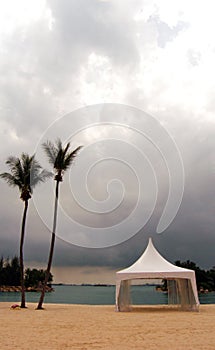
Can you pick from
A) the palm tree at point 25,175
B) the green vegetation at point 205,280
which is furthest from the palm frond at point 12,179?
the green vegetation at point 205,280

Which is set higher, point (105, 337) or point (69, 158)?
point (69, 158)

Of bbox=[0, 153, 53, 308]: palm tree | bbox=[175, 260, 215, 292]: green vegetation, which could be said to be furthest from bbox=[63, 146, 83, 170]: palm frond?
bbox=[175, 260, 215, 292]: green vegetation

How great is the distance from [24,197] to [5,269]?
88371 mm

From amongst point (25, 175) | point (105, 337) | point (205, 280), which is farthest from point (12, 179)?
point (205, 280)

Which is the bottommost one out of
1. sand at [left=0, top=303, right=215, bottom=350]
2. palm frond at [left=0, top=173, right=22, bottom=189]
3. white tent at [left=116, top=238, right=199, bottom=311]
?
sand at [left=0, top=303, right=215, bottom=350]

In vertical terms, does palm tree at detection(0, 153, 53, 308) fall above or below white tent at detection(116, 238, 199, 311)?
above

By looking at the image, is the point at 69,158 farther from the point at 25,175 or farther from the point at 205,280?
the point at 205,280

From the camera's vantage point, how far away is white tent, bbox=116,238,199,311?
19875 millimetres

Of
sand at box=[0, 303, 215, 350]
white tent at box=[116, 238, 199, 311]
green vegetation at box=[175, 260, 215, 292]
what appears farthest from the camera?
green vegetation at box=[175, 260, 215, 292]

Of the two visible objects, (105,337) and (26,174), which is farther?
(26,174)

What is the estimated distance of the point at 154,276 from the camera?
65.2 ft

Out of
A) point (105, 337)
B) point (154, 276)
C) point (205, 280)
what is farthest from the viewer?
point (205, 280)

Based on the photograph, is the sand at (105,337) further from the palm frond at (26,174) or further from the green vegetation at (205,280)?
the green vegetation at (205,280)

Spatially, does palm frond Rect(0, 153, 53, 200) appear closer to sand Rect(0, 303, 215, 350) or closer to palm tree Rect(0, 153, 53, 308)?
palm tree Rect(0, 153, 53, 308)
